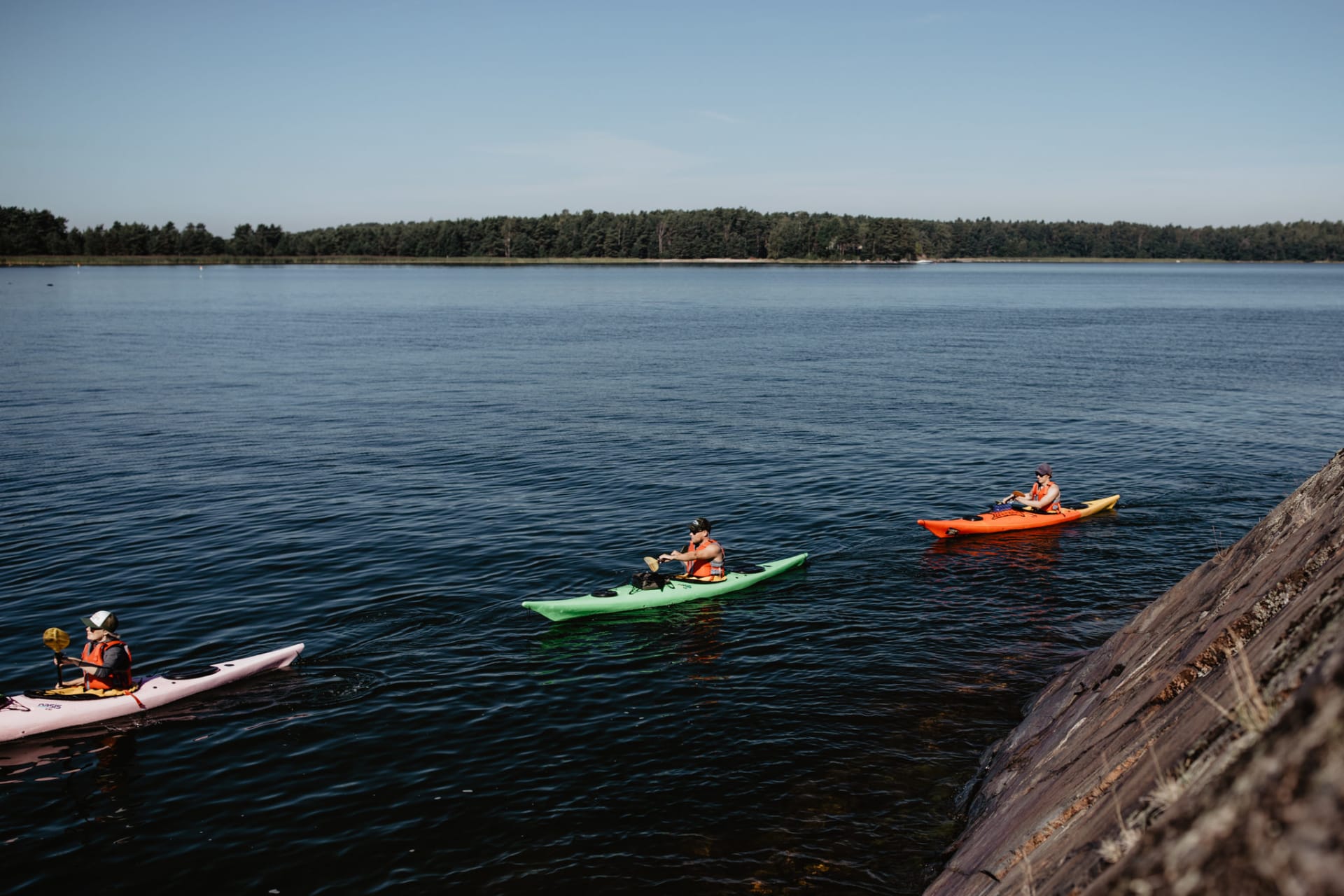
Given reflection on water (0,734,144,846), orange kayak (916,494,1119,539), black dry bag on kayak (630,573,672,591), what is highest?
orange kayak (916,494,1119,539)

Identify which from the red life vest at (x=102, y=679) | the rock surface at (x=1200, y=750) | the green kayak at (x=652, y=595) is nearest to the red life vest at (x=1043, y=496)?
the green kayak at (x=652, y=595)

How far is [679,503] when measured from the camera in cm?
3212

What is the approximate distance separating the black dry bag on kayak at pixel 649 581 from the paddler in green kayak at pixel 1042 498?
1216 cm

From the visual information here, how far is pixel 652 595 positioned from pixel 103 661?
1163 cm

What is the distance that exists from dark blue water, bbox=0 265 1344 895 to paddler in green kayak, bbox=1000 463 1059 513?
1.26 m

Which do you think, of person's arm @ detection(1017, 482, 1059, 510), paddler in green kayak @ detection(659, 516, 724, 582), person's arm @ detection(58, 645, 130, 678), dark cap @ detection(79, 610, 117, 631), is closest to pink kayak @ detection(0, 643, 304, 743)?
person's arm @ detection(58, 645, 130, 678)

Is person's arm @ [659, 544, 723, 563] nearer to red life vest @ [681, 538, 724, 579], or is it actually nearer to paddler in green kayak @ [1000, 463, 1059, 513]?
red life vest @ [681, 538, 724, 579]

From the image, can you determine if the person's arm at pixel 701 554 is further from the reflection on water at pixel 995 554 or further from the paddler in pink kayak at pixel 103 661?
the paddler in pink kayak at pixel 103 661

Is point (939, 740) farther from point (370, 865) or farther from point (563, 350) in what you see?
point (563, 350)

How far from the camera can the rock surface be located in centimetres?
400

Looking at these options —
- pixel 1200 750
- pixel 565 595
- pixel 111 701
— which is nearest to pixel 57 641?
pixel 111 701

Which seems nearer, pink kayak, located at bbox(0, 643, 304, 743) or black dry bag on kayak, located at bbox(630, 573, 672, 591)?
pink kayak, located at bbox(0, 643, 304, 743)

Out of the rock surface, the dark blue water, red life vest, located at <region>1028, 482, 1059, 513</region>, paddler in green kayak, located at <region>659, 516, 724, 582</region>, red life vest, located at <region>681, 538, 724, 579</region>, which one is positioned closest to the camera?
the rock surface

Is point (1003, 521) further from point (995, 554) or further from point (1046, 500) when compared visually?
point (995, 554)
